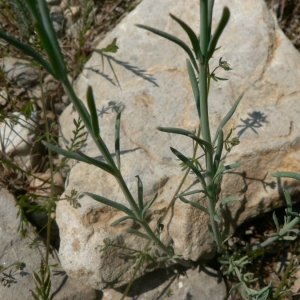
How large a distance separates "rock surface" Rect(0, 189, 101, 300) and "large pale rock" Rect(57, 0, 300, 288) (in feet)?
0.71

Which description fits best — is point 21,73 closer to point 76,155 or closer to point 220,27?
point 76,155

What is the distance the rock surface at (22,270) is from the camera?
288 centimetres

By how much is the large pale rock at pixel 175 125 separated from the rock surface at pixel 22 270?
217 millimetres

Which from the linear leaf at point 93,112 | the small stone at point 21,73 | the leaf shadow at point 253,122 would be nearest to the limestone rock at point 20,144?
the small stone at point 21,73

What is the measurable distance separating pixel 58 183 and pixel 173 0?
5.35 ft

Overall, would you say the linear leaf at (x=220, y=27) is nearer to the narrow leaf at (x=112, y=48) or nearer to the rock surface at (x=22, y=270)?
the narrow leaf at (x=112, y=48)

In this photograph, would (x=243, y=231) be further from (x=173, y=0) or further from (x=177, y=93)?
(x=173, y=0)

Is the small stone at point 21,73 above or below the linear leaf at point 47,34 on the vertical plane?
below

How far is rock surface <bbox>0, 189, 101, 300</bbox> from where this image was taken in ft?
9.46

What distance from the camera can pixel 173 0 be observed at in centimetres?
339

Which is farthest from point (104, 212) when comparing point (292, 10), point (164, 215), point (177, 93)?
point (292, 10)

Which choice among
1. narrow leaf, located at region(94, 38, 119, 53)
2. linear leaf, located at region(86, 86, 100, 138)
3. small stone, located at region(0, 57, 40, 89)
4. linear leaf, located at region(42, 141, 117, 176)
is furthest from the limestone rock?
linear leaf, located at region(86, 86, 100, 138)

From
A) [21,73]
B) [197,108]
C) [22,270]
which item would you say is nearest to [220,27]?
[197,108]

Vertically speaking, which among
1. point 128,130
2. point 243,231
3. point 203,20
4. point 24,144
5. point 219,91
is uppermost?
point 203,20
